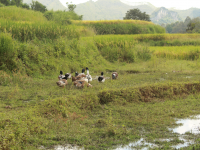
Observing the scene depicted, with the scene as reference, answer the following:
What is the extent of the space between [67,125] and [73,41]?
970cm

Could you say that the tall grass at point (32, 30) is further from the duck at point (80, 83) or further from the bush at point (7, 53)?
the duck at point (80, 83)

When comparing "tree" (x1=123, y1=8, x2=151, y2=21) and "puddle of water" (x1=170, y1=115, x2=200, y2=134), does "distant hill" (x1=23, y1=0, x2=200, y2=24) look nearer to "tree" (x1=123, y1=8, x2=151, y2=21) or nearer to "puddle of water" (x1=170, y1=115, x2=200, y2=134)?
"tree" (x1=123, y1=8, x2=151, y2=21)

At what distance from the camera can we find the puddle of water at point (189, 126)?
5480 mm

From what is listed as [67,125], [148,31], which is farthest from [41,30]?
[148,31]

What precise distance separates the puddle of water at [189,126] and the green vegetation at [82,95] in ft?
0.63

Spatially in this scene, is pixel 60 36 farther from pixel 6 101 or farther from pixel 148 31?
pixel 148 31

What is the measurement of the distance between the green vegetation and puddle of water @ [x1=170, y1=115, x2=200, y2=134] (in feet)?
0.63

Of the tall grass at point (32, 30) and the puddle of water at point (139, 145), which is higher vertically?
the tall grass at point (32, 30)

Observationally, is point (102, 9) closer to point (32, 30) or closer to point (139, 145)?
point (32, 30)

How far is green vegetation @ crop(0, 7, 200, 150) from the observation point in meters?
4.97

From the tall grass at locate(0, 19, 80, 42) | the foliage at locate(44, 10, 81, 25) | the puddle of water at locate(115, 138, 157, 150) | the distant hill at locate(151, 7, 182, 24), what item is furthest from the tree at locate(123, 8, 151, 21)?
the distant hill at locate(151, 7, 182, 24)

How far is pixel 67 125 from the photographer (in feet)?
18.1

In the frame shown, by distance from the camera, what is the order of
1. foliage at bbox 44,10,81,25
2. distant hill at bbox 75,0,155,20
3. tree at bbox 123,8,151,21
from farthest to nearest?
1. distant hill at bbox 75,0,155,20
2. tree at bbox 123,8,151,21
3. foliage at bbox 44,10,81,25

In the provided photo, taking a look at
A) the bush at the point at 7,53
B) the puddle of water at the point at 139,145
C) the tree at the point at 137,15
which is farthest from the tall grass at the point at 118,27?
the puddle of water at the point at 139,145
